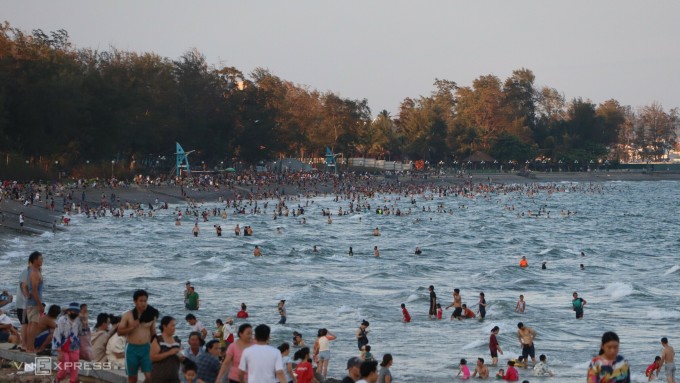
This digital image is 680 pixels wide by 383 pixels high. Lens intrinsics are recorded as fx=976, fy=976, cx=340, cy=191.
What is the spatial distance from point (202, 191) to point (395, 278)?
5371 cm

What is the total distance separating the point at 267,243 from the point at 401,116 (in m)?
121

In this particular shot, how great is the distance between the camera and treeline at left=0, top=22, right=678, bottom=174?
76.1 metres

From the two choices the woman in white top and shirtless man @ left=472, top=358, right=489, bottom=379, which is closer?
the woman in white top

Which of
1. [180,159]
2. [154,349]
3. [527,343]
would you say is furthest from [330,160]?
[154,349]

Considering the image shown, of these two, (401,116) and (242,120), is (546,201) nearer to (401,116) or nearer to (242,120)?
(242,120)

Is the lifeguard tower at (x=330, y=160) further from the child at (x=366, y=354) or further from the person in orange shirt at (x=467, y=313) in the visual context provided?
the child at (x=366, y=354)

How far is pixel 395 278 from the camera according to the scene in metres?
36.9

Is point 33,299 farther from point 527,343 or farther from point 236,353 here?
point 527,343

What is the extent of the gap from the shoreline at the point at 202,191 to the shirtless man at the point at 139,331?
3891 centimetres

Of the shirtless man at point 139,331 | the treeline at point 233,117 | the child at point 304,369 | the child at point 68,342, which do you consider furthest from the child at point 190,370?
the treeline at point 233,117

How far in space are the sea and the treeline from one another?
44.5 feet

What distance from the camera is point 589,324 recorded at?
2662 cm

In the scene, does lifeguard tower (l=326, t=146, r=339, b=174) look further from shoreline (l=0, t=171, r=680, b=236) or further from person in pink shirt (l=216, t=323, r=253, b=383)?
person in pink shirt (l=216, t=323, r=253, b=383)

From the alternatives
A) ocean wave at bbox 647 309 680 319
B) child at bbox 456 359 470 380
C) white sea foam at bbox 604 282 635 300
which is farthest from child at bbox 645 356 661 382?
white sea foam at bbox 604 282 635 300
